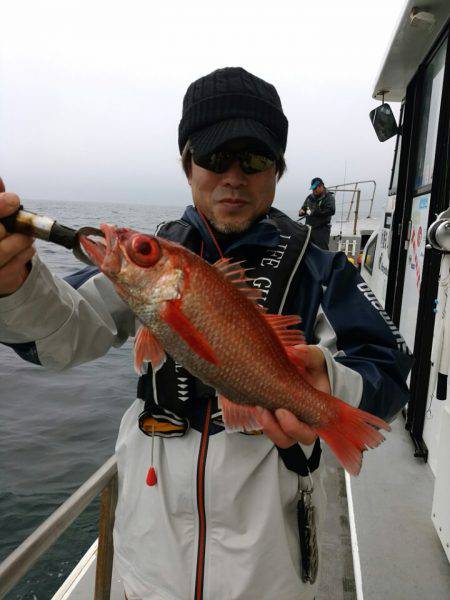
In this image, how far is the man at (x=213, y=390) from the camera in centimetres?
178

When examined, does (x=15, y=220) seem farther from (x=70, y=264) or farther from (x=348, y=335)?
(x=70, y=264)

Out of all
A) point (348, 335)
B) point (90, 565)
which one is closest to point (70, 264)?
point (90, 565)

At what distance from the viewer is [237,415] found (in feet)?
5.31

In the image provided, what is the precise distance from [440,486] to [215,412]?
160 cm

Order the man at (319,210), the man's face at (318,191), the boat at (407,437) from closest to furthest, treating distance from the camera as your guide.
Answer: the boat at (407,437)
the man at (319,210)
the man's face at (318,191)

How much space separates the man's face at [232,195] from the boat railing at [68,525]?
138 centimetres

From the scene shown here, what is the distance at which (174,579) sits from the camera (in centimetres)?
188

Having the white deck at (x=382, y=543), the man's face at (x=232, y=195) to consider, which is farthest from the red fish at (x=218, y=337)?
the white deck at (x=382, y=543)

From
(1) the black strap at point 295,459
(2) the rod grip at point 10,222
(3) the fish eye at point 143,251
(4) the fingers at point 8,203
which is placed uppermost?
(4) the fingers at point 8,203

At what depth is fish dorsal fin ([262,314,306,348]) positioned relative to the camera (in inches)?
65.0

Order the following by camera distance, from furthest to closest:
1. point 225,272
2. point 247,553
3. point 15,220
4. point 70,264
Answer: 1. point 70,264
2. point 247,553
3. point 225,272
4. point 15,220

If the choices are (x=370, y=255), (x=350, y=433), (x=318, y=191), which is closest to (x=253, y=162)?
(x=350, y=433)

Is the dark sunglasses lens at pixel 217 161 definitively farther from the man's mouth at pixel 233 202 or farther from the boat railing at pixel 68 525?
the boat railing at pixel 68 525

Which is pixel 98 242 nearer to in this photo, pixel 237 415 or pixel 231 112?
pixel 237 415
